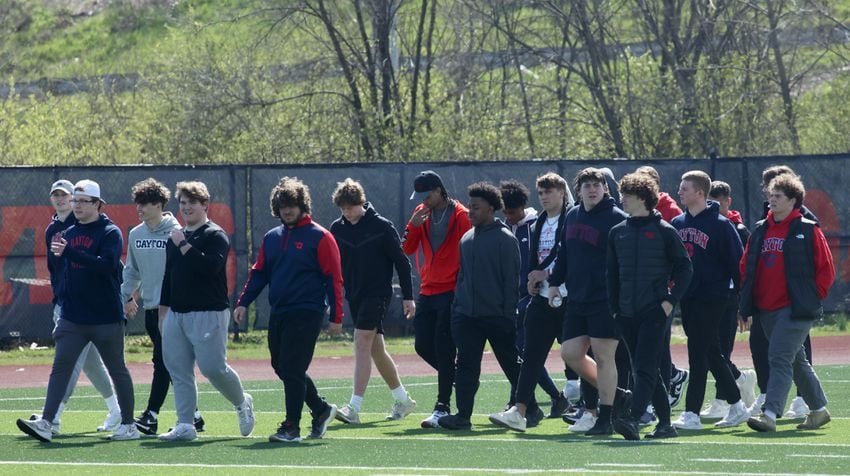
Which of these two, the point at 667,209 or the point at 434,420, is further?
the point at 667,209

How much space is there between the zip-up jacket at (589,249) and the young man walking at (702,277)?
2.72ft

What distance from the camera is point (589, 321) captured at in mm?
10148

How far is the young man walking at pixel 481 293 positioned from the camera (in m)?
10.7

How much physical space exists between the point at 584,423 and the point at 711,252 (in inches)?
64.1

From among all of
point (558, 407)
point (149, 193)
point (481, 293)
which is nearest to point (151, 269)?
point (149, 193)

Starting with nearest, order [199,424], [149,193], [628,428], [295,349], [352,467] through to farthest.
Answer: [352,467] → [628,428] → [295,349] → [149,193] → [199,424]

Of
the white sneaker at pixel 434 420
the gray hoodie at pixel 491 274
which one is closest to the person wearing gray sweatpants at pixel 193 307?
the white sneaker at pixel 434 420

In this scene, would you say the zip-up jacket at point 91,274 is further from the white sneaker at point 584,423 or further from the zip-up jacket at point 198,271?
the white sneaker at point 584,423

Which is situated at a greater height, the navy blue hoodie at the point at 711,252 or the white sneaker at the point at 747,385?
the navy blue hoodie at the point at 711,252

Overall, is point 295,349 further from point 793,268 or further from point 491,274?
point 793,268

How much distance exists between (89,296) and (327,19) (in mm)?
17994

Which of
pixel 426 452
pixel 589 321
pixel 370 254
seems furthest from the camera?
pixel 370 254

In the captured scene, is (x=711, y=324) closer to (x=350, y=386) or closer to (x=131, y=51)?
(x=350, y=386)

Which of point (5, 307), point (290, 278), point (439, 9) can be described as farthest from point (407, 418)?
point (439, 9)
